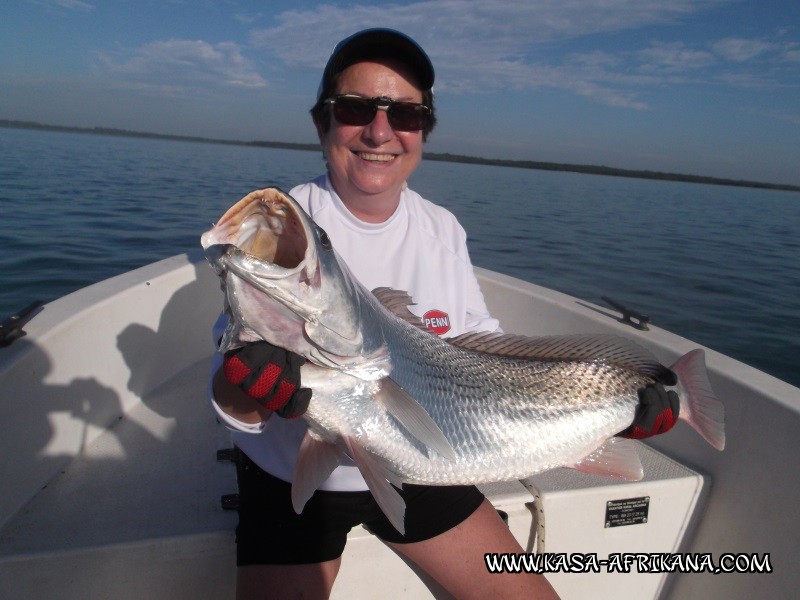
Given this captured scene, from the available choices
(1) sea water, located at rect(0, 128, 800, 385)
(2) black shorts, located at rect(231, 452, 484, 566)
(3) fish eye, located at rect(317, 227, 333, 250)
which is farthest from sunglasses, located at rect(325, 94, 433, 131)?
(1) sea water, located at rect(0, 128, 800, 385)

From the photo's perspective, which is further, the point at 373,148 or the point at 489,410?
the point at 373,148

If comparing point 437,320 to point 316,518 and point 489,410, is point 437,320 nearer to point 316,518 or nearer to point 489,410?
point 489,410

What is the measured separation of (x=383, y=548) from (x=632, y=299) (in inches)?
376

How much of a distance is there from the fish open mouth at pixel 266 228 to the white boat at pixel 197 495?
1626 millimetres

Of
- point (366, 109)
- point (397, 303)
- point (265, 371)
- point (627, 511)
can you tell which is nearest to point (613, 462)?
point (627, 511)

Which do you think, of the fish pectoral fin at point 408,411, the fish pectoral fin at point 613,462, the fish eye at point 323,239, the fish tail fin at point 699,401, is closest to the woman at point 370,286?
the fish pectoral fin at point 408,411

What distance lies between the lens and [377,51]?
8.51ft

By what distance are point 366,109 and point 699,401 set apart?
2.31m


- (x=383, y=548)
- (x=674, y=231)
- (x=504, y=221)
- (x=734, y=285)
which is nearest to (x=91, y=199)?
(x=504, y=221)

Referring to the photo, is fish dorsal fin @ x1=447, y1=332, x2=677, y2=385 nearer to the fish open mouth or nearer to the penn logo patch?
the penn logo patch

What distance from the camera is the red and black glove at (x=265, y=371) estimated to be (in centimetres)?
168

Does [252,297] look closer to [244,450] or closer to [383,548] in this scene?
[244,450]

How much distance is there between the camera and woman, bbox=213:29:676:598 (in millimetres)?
2285

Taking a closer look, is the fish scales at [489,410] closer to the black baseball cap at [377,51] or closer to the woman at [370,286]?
the woman at [370,286]
